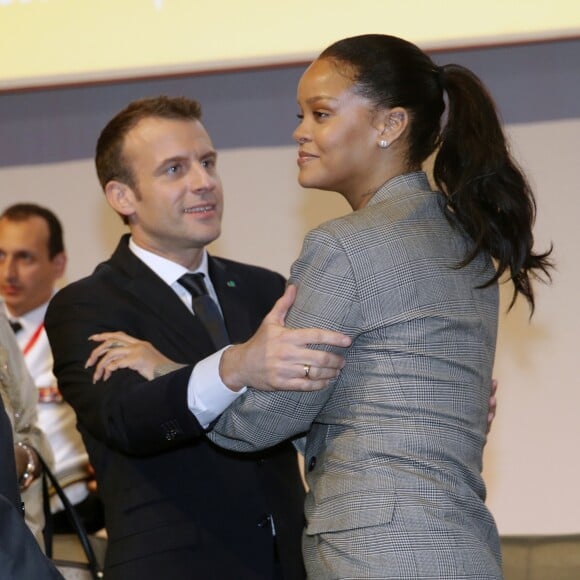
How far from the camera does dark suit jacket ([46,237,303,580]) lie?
2322 millimetres

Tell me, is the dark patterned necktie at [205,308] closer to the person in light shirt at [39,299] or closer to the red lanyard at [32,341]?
the person in light shirt at [39,299]

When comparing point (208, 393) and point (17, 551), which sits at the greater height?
point (17, 551)

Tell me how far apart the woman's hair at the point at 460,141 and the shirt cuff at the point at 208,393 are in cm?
50

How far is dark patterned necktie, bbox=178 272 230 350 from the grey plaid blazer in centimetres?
54

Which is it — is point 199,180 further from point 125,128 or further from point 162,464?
point 162,464

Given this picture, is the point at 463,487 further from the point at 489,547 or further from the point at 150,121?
the point at 150,121

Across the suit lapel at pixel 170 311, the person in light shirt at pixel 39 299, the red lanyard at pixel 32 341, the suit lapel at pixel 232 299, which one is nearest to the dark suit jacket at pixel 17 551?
the suit lapel at pixel 170 311

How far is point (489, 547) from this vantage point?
2.05 metres

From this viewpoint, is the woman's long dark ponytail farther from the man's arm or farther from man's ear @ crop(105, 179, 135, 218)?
man's ear @ crop(105, 179, 135, 218)

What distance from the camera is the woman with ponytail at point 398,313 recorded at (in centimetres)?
195

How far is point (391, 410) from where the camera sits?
6.46 ft

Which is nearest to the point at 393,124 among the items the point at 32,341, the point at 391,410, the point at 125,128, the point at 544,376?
the point at 391,410

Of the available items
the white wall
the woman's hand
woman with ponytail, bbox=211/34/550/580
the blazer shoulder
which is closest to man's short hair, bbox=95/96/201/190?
the blazer shoulder

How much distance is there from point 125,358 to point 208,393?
0.32 metres
